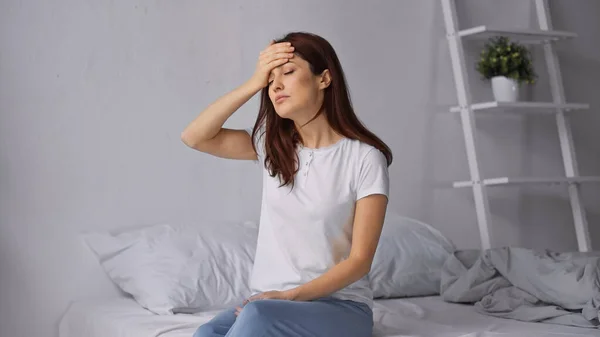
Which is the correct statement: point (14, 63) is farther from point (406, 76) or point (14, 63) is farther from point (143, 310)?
point (406, 76)

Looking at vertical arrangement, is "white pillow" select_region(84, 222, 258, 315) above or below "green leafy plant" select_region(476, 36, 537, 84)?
below

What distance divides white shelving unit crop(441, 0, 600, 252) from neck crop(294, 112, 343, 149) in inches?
57.4

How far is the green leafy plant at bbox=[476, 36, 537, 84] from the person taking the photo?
140 inches

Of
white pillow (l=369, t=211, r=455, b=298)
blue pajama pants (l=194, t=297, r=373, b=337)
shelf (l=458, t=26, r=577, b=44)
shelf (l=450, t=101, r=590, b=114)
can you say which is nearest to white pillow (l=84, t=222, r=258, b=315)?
white pillow (l=369, t=211, r=455, b=298)

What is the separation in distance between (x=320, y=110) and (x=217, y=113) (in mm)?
249

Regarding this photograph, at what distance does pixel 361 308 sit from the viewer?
1974mm

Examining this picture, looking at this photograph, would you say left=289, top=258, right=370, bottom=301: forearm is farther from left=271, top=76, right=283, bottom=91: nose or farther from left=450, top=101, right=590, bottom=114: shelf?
left=450, top=101, right=590, bottom=114: shelf

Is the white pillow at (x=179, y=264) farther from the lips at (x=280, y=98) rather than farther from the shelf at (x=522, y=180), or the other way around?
the shelf at (x=522, y=180)

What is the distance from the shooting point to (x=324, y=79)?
2.06 meters

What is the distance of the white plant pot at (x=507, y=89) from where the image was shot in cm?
355

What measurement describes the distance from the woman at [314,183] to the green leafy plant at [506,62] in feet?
5.41

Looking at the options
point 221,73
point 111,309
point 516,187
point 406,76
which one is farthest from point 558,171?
point 111,309

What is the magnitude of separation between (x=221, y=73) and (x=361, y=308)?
1.29m

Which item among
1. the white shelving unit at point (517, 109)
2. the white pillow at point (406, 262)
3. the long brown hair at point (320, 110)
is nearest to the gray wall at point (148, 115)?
the white shelving unit at point (517, 109)
